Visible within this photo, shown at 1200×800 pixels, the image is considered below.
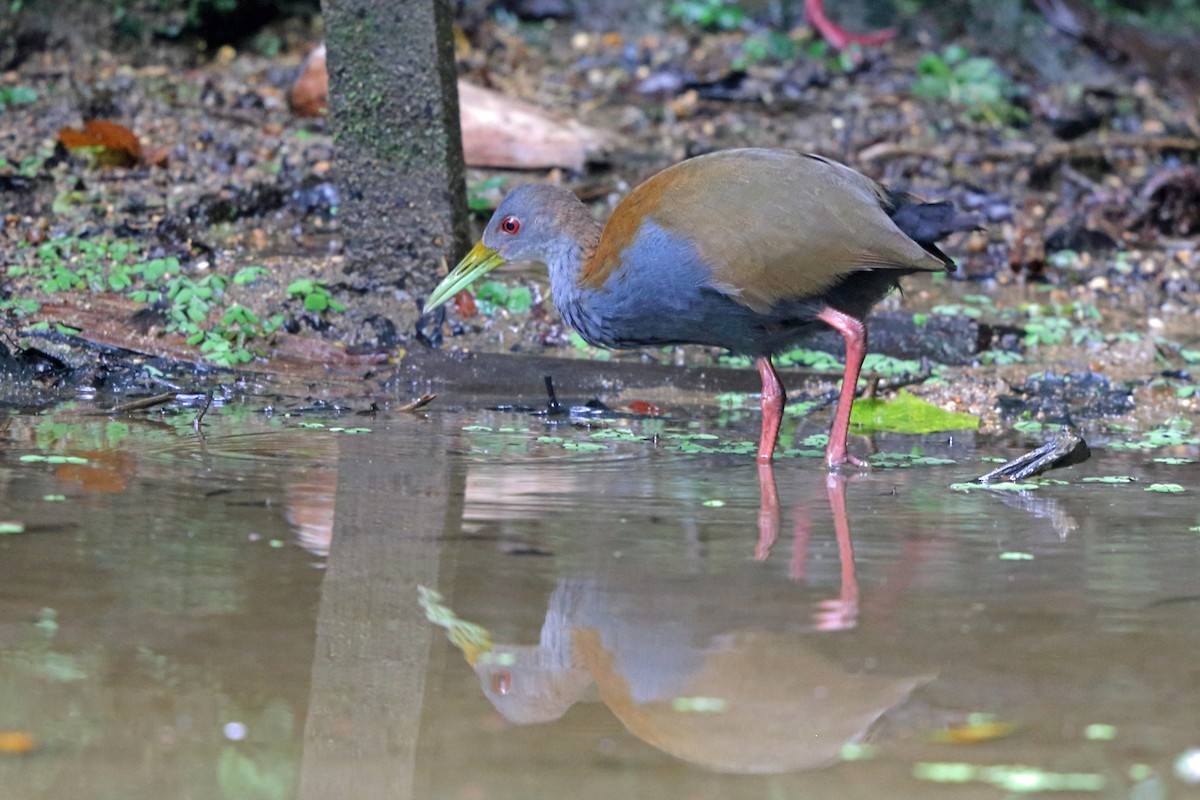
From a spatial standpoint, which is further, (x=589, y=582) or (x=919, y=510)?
(x=919, y=510)

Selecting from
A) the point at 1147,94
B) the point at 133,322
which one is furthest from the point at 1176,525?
the point at 1147,94

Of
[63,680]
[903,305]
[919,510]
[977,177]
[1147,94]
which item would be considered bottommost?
[63,680]

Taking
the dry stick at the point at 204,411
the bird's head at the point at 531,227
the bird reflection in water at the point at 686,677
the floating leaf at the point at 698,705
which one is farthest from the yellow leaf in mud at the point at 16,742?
the bird's head at the point at 531,227

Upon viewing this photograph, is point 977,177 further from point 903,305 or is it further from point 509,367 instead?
point 509,367

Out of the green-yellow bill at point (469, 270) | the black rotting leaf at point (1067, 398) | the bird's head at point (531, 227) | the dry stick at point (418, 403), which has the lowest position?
the dry stick at point (418, 403)

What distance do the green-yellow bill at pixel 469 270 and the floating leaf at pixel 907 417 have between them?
5.29 ft

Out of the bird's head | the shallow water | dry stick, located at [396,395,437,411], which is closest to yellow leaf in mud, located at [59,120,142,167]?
the bird's head

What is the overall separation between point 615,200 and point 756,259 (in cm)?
379

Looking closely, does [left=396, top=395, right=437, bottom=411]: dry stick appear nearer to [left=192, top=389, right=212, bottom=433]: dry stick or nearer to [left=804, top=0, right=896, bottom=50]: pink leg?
[left=192, top=389, right=212, bottom=433]: dry stick

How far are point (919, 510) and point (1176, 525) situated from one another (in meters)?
0.70

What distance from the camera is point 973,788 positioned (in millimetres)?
2217

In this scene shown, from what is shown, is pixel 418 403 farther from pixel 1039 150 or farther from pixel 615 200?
pixel 1039 150

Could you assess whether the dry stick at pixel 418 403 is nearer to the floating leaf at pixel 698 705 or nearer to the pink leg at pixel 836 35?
the floating leaf at pixel 698 705

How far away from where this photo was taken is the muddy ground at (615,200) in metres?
6.25
